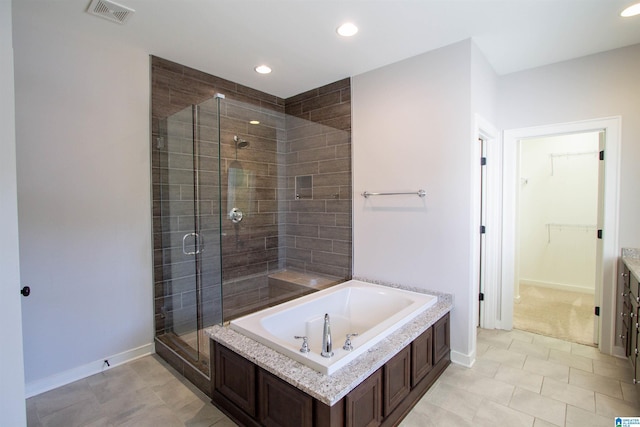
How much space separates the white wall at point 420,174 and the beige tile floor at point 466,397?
0.39 metres

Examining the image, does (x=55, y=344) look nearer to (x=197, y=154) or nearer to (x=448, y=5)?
(x=197, y=154)

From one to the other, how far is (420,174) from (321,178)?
123 cm

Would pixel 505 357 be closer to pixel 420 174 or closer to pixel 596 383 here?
pixel 596 383

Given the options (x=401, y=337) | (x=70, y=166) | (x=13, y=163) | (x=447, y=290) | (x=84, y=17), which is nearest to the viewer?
(x=13, y=163)

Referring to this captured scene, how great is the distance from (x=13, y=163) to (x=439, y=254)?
9.32 feet

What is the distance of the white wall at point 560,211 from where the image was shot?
14.3ft


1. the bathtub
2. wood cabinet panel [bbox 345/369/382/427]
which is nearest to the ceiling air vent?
the bathtub

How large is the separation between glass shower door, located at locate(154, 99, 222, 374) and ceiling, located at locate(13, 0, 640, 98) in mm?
573

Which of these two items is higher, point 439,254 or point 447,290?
point 439,254

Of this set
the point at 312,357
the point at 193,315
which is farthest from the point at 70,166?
the point at 312,357

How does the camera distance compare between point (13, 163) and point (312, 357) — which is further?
point (312, 357)

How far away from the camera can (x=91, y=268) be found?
2479 mm

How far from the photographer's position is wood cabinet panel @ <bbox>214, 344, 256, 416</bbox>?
1.81 meters

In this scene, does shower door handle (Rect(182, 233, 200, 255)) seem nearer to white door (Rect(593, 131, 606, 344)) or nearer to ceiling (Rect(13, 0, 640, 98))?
ceiling (Rect(13, 0, 640, 98))
